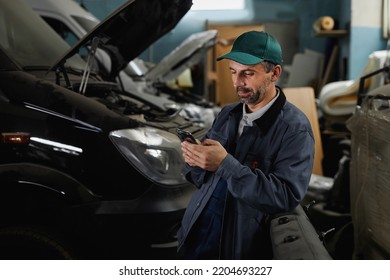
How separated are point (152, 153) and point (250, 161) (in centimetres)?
71

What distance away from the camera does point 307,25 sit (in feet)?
23.7

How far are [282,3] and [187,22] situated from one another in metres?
1.64

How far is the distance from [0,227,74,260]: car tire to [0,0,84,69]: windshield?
0.78 meters

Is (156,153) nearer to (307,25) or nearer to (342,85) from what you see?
(342,85)

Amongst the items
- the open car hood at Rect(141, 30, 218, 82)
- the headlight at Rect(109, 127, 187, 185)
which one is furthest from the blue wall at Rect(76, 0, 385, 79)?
the headlight at Rect(109, 127, 187, 185)

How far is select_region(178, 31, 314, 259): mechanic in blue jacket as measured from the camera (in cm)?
119

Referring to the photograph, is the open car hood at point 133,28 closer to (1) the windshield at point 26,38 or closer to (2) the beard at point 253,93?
(1) the windshield at point 26,38

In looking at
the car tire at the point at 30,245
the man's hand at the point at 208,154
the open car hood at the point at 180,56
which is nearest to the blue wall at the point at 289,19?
the open car hood at the point at 180,56

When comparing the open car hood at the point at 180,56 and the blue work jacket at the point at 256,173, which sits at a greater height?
the blue work jacket at the point at 256,173

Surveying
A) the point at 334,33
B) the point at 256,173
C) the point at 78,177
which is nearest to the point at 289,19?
the point at 334,33

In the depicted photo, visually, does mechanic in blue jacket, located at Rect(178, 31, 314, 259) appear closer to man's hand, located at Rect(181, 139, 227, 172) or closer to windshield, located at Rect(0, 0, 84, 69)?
man's hand, located at Rect(181, 139, 227, 172)

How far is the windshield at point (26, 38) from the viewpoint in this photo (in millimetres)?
2145

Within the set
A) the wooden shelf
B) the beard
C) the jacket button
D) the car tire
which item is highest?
the beard

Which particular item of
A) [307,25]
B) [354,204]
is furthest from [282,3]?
[354,204]
